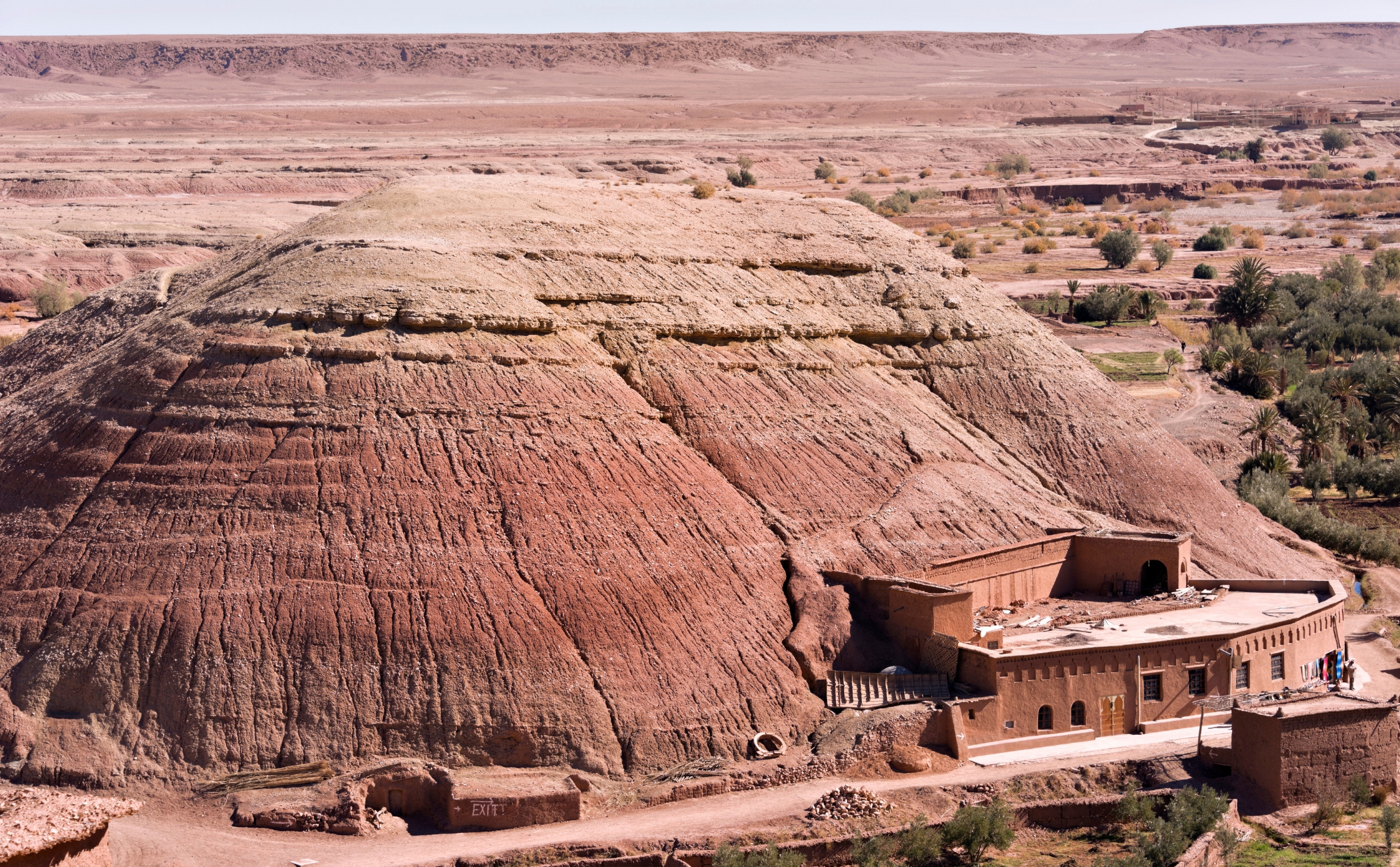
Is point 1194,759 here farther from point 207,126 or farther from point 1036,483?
point 207,126

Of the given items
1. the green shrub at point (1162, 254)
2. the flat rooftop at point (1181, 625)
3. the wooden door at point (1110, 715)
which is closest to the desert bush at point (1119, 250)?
the green shrub at point (1162, 254)

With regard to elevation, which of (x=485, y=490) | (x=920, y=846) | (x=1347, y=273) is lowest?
(x=920, y=846)

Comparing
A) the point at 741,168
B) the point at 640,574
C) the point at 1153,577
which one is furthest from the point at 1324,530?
the point at 741,168

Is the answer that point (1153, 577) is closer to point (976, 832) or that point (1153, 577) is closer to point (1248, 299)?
point (976, 832)

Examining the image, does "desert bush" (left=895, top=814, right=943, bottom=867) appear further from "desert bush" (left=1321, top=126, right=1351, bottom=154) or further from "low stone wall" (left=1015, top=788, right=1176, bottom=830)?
"desert bush" (left=1321, top=126, right=1351, bottom=154)

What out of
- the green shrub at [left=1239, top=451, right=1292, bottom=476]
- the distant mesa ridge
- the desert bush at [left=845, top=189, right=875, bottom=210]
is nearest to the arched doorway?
the green shrub at [left=1239, top=451, right=1292, bottom=476]

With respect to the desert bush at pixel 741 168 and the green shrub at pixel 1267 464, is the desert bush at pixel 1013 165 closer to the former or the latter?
the desert bush at pixel 741 168

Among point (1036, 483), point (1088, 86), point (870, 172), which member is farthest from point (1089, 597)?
point (1088, 86)
